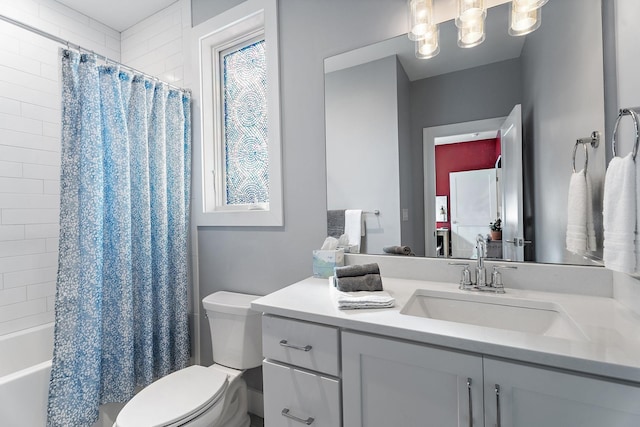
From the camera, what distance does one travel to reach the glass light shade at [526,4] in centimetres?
112

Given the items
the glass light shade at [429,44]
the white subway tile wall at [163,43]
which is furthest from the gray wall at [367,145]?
the white subway tile wall at [163,43]

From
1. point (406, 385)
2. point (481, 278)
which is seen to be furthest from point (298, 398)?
point (481, 278)

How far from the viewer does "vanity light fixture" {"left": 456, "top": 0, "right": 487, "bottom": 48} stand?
3.98 feet

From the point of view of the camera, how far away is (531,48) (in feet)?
3.90

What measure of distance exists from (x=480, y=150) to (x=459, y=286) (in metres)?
0.60

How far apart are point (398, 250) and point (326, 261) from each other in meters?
0.36

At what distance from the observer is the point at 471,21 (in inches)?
48.6

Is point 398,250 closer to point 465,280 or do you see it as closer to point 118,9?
point 465,280

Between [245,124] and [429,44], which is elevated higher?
[429,44]

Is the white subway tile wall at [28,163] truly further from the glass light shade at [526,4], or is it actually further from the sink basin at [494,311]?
the glass light shade at [526,4]

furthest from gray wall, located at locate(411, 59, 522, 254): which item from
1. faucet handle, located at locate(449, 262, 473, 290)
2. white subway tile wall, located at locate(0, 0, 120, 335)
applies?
white subway tile wall, located at locate(0, 0, 120, 335)

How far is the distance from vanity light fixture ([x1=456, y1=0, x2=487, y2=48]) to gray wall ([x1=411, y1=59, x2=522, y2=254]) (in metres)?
0.12

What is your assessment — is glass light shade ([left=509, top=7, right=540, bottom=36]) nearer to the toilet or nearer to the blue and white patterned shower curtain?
the toilet

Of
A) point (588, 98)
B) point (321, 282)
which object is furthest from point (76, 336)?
point (588, 98)
